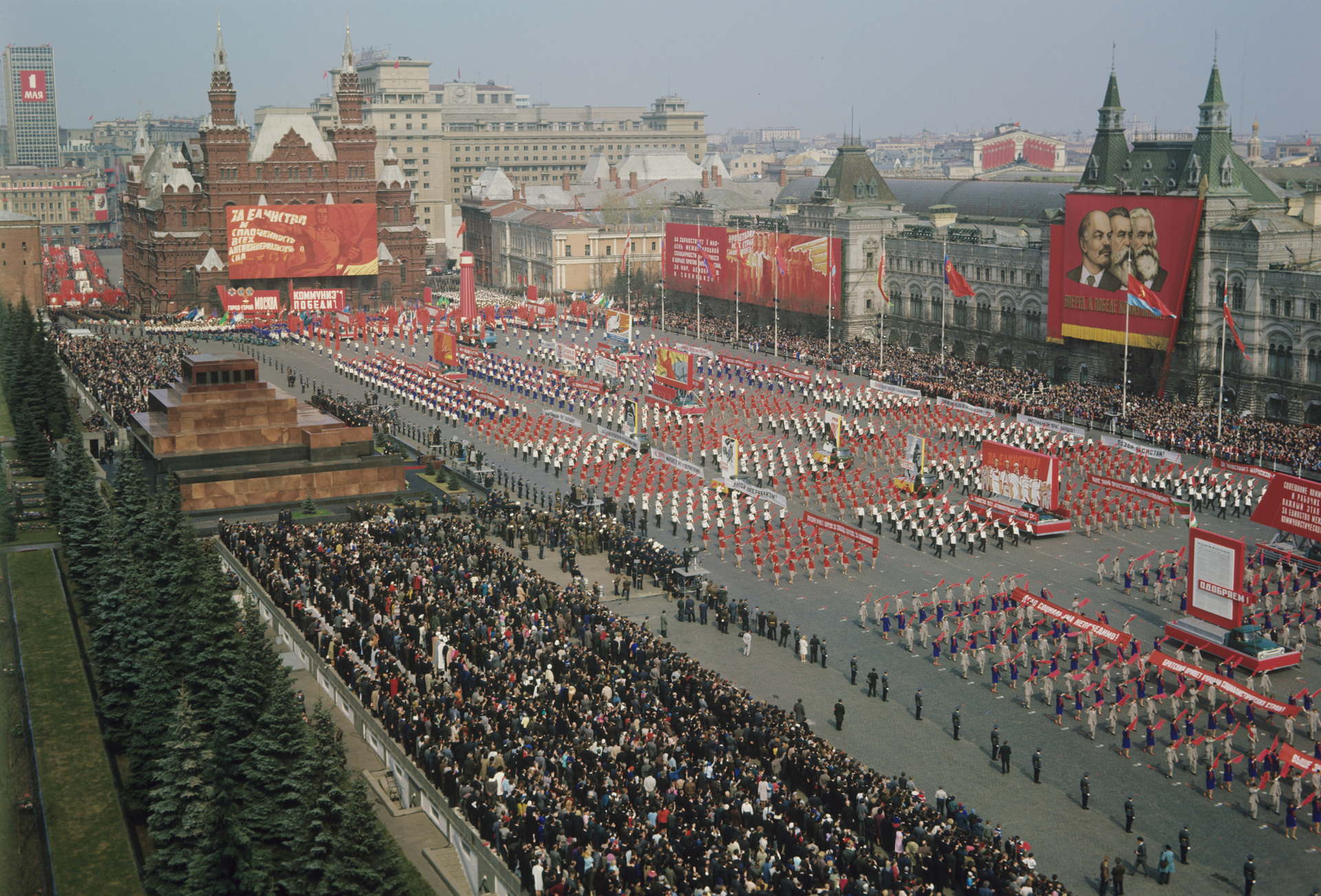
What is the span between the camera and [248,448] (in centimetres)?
4750

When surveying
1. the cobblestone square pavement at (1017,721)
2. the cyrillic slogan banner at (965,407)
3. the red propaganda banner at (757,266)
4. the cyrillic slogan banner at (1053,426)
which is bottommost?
the cobblestone square pavement at (1017,721)

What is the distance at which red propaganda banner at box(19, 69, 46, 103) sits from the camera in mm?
39622

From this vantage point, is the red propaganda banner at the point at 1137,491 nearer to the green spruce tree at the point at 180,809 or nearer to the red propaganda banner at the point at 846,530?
the red propaganda banner at the point at 846,530

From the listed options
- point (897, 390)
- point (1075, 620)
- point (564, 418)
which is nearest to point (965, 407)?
point (897, 390)

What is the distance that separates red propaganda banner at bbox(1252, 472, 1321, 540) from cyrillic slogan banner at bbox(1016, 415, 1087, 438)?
45.9 feet

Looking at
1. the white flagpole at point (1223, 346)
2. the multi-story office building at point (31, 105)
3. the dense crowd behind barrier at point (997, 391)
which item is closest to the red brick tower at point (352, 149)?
the multi-story office building at point (31, 105)

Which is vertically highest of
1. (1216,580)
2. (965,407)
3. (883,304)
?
(883,304)

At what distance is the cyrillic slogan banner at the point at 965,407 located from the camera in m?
57.8

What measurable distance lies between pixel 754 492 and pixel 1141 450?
1588 cm

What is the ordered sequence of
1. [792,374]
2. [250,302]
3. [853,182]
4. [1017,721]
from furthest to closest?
[250,302], [853,182], [792,374], [1017,721]

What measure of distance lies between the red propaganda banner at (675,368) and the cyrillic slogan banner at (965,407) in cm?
1181

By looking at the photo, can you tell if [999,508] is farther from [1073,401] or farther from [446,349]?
[446,349]

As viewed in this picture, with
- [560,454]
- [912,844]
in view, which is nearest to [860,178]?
[560,454]

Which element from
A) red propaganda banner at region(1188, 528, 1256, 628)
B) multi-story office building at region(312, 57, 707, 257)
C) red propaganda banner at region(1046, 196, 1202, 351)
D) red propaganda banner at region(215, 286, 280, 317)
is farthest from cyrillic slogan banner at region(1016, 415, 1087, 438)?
multi-story office building at region(312, 57, 707, 257)
